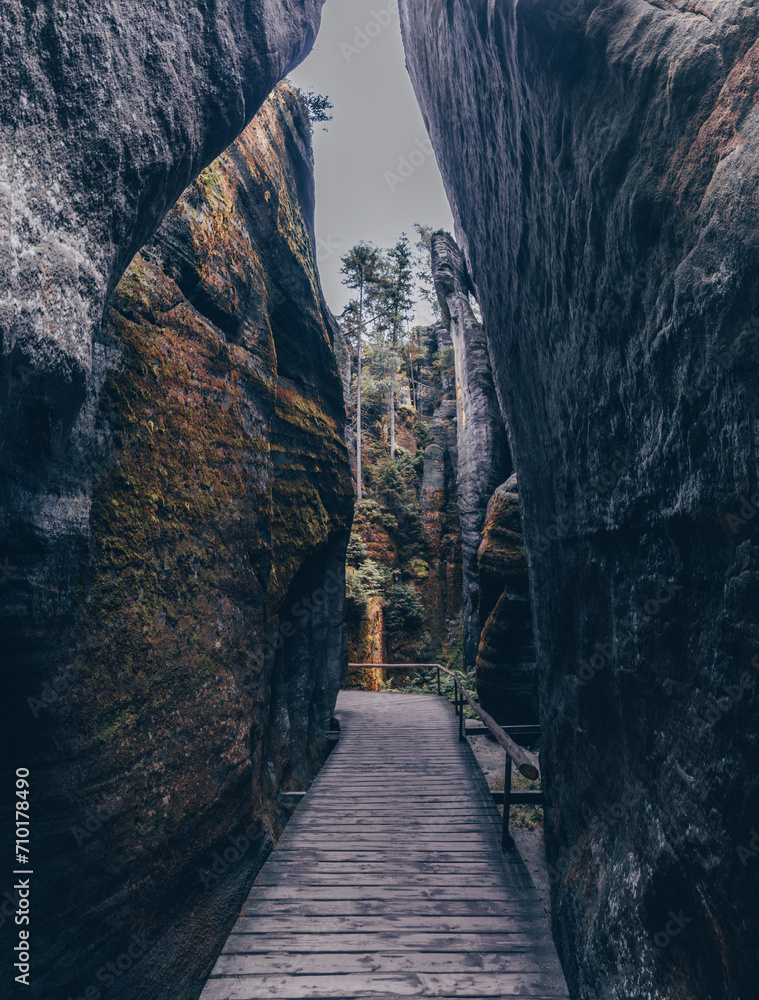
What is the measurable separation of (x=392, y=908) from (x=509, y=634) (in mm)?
7866

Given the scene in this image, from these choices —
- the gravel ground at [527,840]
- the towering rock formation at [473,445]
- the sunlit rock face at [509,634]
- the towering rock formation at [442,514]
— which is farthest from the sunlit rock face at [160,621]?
the towering rock formation at [442,514]

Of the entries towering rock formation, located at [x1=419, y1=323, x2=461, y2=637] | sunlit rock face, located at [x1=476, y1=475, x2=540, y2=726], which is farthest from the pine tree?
sunlit rock face, located at [x1=476, y1=475, x2=540, y2=726]

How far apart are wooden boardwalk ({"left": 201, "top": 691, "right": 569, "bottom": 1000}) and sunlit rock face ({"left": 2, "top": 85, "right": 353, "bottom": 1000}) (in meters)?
0.51

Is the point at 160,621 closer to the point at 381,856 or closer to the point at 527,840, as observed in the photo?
the point at 381,856

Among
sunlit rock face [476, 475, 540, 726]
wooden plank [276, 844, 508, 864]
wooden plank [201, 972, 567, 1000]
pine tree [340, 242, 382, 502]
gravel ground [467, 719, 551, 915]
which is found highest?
pine tree [340, 242, 382, 502]

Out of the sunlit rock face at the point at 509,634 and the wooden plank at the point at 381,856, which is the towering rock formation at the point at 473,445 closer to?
the sunlit rock face at the point at 509,634

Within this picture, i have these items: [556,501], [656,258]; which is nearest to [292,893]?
[556,501]

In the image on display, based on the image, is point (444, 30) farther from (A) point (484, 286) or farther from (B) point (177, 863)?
(B) point (177, 863)

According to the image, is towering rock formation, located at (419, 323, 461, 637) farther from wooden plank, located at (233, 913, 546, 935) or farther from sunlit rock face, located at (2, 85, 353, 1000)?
wooden plank, located at (233, 913, 546, 935)

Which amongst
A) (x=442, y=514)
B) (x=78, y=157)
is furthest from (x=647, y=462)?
(x=442, y=514)

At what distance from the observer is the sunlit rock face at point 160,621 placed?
3.10 m

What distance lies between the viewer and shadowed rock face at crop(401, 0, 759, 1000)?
6.48 ft

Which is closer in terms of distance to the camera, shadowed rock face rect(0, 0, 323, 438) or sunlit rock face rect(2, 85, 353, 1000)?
shadowed rock face rect(0, 0, 323, 438)

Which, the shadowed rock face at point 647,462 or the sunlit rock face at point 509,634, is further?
the sunlit rock face at point 509,634
